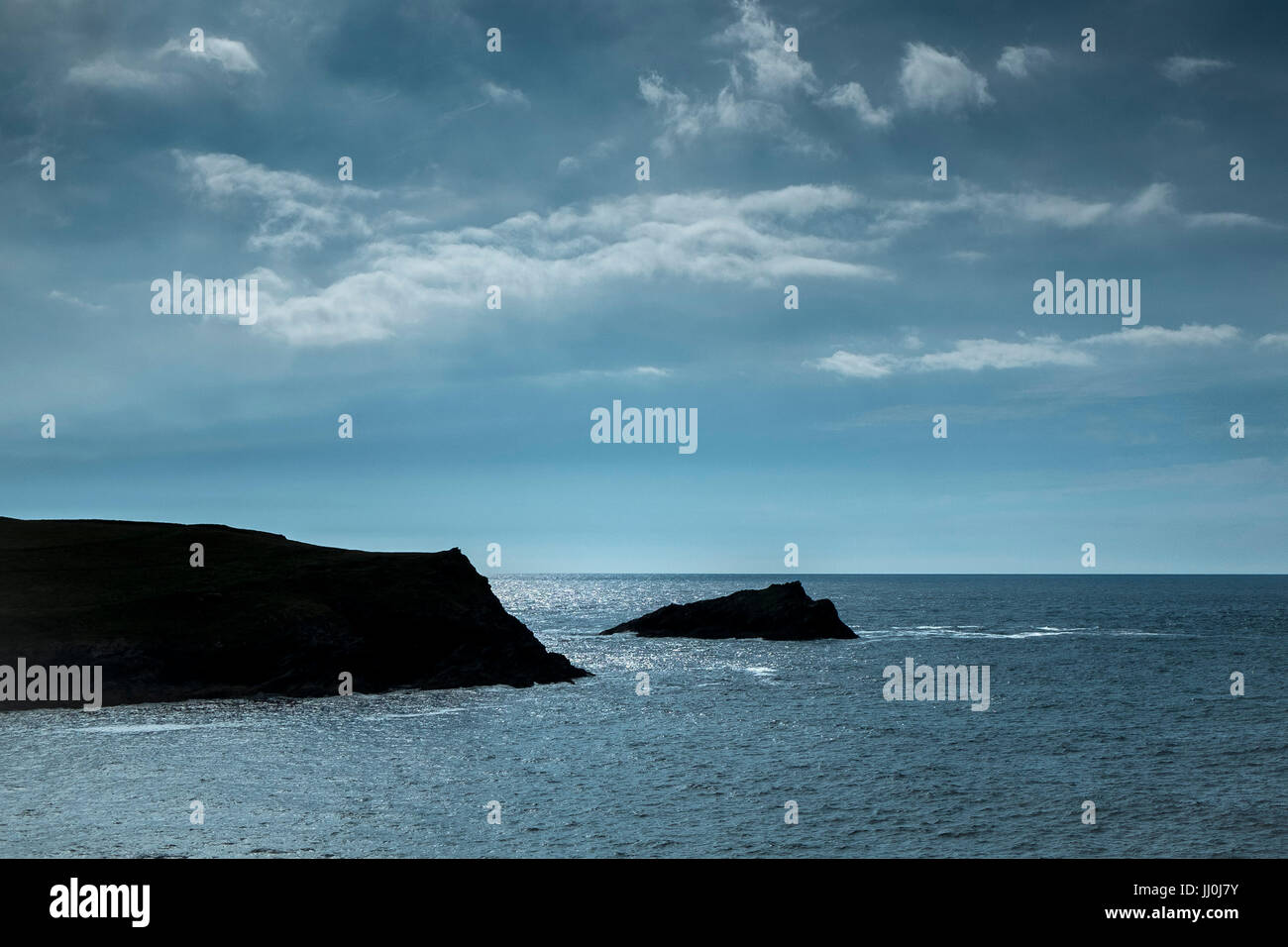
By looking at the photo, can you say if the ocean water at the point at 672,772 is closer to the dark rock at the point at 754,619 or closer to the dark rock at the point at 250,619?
the dark rock at the point at 250,619

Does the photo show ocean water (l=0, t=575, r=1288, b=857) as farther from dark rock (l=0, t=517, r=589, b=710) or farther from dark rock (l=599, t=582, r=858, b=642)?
dark rock (l=599, t=582, r=858, b=642)

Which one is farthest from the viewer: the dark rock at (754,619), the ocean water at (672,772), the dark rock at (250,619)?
the dark rock at (754,619)

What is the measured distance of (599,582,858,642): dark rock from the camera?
137875mm

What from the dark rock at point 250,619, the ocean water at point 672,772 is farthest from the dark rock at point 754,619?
the dark rock at point 250,619

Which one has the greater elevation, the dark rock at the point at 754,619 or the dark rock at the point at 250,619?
the dark rock at the point at 250,619

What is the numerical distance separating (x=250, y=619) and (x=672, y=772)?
1994 inches

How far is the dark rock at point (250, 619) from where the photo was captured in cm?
7456

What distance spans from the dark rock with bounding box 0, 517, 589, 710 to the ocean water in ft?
17.1

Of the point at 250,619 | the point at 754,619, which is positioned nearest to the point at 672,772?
the point at 250,619

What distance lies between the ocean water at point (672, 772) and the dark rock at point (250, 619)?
5224 millimetres
